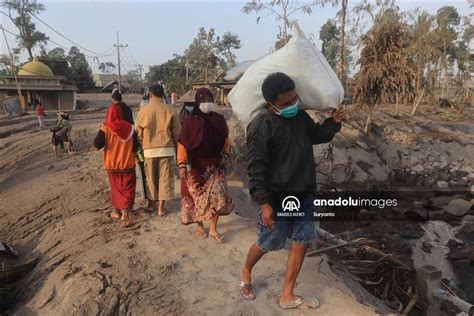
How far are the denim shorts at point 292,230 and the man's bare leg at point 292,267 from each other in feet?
0.21

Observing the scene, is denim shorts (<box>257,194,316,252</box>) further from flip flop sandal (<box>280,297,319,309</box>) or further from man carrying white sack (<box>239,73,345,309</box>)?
flip flop sandal (<box>280,297,319,309</box>)

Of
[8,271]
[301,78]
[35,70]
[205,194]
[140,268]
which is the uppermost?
[35,70]

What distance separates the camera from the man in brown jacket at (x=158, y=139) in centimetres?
470

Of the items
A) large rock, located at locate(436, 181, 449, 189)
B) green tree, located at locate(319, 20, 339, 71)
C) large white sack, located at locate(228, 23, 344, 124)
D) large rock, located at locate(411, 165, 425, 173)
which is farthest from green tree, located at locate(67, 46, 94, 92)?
large white sack, located at locate(228, 23, 344, 124)

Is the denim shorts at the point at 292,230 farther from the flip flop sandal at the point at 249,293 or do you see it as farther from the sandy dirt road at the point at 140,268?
the sandy dirt road at the point at 140,268

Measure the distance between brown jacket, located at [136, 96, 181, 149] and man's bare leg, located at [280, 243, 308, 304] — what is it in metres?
2.48

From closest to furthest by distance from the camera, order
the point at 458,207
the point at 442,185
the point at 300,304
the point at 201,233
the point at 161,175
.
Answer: the point at 300,304
the point at 201,233
the point at 161,175
the point at 458,207
the point at 442,185

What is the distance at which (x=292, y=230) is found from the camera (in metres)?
2.82

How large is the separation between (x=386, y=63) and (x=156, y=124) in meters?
11.2

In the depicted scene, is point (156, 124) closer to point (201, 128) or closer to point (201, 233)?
point (201, 128)

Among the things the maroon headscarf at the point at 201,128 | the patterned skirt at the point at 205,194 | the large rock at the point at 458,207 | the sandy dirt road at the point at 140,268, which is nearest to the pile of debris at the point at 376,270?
the sandy dirt road at the point at 140,268

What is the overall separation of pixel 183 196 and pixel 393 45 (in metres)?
11.9

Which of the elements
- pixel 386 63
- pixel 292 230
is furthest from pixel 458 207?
pixel 292 230

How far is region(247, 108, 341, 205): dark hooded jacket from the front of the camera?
102 inches
